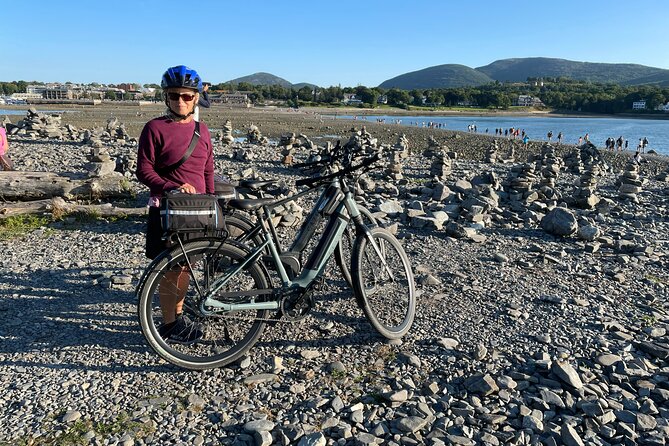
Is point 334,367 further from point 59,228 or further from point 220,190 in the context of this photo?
point 59,228

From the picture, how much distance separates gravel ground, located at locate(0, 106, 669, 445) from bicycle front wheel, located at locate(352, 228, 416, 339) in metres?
0.21

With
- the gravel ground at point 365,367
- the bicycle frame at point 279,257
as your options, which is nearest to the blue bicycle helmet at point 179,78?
the bicycle frame at point 279,257

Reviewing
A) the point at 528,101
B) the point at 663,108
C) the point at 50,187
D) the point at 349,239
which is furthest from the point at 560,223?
the point at 528,101

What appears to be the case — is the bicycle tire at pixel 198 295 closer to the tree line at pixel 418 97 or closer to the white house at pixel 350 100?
the tree line at pixel 418 97

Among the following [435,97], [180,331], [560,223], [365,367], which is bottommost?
[365,367]

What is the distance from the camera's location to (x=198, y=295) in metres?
4.36

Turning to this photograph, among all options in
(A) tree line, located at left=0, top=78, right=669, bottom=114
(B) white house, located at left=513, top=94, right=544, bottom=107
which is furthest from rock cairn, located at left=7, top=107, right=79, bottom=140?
(B) white house, located at left=513, top=94, right=544, bottom=107

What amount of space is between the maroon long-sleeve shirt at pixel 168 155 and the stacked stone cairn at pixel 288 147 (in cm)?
1703

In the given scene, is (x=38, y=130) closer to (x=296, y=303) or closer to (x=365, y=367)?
(x=296, y=303)

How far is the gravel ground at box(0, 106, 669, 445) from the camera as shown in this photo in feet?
11.8

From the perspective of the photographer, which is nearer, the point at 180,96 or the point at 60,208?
the point at 180,96

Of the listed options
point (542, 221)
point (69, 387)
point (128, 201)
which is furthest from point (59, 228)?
point (542, 221)

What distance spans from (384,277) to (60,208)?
7956 millimetres

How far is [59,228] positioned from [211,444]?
7626 millimetres
